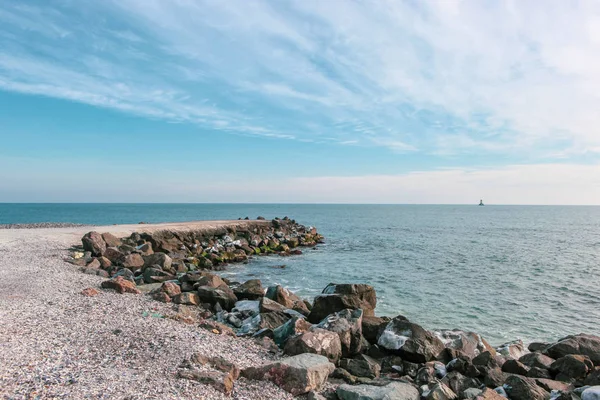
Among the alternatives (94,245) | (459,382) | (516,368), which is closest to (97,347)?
(459,382)

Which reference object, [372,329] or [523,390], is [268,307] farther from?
[523,390]

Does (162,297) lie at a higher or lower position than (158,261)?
lower

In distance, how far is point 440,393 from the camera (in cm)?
710

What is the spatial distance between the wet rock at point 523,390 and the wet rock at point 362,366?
2629 millimetres

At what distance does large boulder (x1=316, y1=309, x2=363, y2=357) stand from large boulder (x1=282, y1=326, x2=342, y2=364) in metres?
0.37

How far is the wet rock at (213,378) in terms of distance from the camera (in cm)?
621

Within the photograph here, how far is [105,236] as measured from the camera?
77.4 feet

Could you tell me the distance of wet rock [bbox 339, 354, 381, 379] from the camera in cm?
841

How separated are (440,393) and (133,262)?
15.6m

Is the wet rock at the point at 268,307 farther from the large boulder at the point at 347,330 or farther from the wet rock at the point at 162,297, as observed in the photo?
the wet rock at the point at 162,297

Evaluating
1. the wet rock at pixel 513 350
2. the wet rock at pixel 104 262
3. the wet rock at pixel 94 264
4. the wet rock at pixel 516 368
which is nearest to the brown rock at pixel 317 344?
the wet rock at pixel 516 368

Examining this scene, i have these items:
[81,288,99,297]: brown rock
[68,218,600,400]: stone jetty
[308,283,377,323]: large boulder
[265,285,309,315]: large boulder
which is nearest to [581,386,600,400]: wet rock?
[68,218,600,400]: stone jetty

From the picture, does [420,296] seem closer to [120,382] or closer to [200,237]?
[120,382]

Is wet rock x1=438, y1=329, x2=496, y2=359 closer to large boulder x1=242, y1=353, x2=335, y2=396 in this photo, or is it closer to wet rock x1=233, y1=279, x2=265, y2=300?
large boulder x1=242, y1=353, x2=335, y2=396
